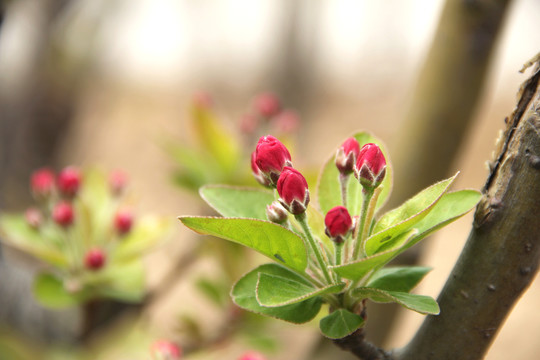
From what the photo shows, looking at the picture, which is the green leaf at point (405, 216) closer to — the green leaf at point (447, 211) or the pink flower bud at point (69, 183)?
the green leaf at point (447, 211)

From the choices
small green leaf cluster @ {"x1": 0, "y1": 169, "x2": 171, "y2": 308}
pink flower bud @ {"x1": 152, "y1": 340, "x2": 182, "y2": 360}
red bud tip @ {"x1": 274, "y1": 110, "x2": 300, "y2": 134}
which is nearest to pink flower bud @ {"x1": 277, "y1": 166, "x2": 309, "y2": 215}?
pink flower bud @ {"x1": 152, "y1": 340, "x2": 182, "y2": 360}

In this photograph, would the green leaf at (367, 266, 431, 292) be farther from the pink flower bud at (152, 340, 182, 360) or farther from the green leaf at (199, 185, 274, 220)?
the pink flower bud at (152, 340, 182, 360)

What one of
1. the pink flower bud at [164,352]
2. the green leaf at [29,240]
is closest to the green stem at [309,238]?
the pink flower bud at [164,352]

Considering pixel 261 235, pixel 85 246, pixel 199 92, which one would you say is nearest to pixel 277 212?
pixel 261 235

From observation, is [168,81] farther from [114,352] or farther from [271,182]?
[271,182]

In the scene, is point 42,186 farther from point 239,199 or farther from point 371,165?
point 371,165

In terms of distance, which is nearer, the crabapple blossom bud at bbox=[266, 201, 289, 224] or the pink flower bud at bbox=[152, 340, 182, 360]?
the crabapple blossom bud at bbox=[266, 201, 289, 224]
